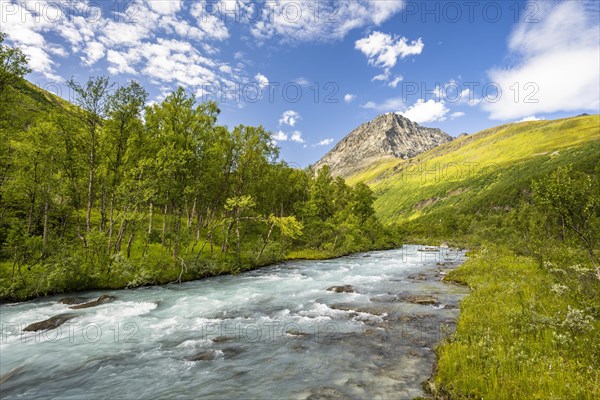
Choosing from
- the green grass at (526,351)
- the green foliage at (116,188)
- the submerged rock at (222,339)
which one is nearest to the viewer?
the green grass at (526,351)

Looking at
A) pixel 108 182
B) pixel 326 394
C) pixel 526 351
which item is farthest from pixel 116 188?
pixel 526 351

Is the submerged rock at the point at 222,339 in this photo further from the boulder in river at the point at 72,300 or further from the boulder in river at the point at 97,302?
the boulder in river at the point at 72,300

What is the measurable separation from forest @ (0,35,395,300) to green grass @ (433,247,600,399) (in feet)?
67.8

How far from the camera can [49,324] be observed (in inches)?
634

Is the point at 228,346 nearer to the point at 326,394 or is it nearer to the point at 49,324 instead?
the point at 326,394

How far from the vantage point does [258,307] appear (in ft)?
66.8

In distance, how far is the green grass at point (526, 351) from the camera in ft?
26.5

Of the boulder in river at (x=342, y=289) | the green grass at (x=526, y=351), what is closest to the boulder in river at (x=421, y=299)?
the green grass at (x=526, y=351)

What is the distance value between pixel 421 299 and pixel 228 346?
13911mm

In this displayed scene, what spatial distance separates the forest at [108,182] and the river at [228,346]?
311 centimetres

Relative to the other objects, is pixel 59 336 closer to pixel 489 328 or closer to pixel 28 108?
pixel 489 328

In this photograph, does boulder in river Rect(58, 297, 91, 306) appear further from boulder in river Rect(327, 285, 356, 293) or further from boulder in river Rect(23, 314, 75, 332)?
boulder in river Rect(327, 285, 356, 293)

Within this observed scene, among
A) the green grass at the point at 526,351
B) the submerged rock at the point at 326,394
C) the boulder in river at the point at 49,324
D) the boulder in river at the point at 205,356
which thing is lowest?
the boulder in river at the point at 205,356

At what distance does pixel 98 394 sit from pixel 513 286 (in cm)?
2176
